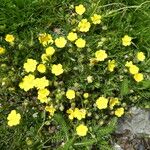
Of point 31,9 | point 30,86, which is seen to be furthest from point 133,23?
point 30,86

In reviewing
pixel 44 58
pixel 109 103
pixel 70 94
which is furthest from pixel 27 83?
pixel 109 103

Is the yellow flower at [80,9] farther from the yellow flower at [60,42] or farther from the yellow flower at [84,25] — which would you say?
the yellow flower at [60,42]

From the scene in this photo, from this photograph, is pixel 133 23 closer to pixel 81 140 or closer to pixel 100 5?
pixel 100 5

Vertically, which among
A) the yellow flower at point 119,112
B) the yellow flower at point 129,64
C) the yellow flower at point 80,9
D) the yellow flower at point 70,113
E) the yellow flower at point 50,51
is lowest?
the yellow flower at point 119,112

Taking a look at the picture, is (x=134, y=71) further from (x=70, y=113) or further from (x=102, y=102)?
(x=70, y=113)

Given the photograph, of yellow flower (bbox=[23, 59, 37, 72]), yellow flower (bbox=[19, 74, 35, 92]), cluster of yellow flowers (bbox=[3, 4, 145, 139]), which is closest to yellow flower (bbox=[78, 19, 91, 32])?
cluster of yellow flowers (bbox=[3, 4, 145, 139])

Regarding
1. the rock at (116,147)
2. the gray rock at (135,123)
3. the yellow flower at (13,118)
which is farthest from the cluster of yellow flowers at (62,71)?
the rock at (116,147)

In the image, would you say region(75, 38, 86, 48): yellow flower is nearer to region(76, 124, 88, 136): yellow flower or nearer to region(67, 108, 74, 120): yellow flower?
region(67, 108, 74, 120): yellow flower
